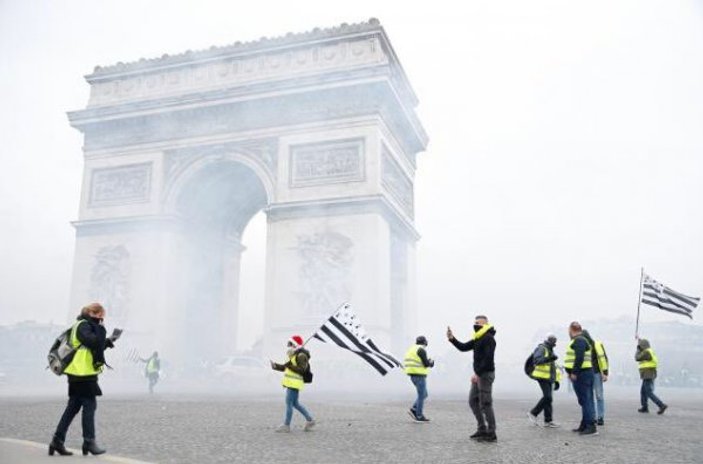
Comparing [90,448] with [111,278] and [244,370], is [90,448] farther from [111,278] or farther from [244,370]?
[111,278]

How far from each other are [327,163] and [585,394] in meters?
15.8

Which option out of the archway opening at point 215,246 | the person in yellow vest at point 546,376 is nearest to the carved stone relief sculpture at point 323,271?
the archway opening at point 215,246

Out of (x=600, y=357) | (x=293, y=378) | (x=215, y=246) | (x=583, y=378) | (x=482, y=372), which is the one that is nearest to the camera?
(x=482, y=372)

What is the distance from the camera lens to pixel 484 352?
7.07 metres

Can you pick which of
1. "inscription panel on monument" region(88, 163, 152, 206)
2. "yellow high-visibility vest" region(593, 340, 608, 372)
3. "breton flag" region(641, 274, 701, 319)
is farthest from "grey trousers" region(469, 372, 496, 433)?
"inscription panel on monument" region(88, 163, 152, 206)

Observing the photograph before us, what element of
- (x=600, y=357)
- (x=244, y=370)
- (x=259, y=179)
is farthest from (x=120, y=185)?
(x=600, y=357)

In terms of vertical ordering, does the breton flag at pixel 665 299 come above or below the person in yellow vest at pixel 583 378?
above

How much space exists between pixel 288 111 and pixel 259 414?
50.7 ft

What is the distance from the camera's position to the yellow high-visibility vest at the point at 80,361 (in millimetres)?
5578

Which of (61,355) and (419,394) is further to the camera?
(419,394)

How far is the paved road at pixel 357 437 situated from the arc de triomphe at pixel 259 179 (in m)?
11.0

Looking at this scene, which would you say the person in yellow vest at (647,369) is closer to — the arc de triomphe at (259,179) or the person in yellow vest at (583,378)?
the person in yellow vest at (583,378)

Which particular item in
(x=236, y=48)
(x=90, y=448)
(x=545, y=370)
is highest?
(x=236, y=48)

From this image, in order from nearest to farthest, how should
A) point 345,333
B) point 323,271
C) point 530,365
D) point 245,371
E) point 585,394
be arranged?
point 585,394
point 345,333
point 530,365
point 323,271
point 245,371
